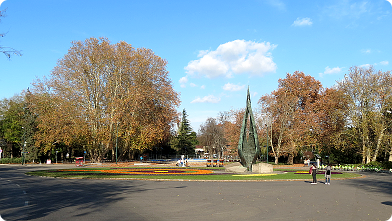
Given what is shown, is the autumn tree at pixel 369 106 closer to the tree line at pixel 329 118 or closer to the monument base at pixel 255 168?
→ the tree line at pixel 329 118

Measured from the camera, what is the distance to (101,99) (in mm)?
48781

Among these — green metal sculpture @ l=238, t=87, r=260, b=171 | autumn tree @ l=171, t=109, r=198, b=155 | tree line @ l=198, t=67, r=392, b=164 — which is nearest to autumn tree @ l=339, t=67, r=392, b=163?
tree line @ l=198, t=67, r=392, b=164

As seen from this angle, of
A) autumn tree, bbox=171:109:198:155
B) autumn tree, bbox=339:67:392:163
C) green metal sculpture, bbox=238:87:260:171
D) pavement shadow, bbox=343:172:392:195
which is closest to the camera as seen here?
pavement shadow, bbox=343:172:392:195

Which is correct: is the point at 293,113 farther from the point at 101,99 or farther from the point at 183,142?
the point at 183,142

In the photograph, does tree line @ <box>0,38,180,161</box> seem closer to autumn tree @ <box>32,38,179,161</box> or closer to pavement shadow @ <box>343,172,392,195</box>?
autumn tree @ <box>32,38,179,161</box>

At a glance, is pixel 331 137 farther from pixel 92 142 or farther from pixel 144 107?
pixel 92 142

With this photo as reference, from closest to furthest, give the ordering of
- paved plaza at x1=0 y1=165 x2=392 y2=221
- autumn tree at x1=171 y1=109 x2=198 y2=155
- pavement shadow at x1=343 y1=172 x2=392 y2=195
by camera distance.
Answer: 1. paved plaza at x1=0 y1=165 x2=392 y2=221
2. pavement shadow at x1=343 y1=172 x2=392 y2=195
3. autumn tree at x1=171 y1=109 x2=198 y2=155

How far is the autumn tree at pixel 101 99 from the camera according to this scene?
46094 millimetres

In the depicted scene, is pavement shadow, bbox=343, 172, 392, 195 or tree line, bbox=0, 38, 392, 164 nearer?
pavement shadow, bbox=343, 172, 392, 195

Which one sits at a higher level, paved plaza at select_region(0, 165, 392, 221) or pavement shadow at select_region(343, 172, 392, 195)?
paved plaza at select_region(0, 165, 392, 221)

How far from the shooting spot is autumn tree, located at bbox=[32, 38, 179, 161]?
46094mm

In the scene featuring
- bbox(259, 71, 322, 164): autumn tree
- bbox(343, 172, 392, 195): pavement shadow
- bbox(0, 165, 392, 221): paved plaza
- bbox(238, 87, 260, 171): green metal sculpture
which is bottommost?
bbox(343, 172, 392, 195): pavement shadow

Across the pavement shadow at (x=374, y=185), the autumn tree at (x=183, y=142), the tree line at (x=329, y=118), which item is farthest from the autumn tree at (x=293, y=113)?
the autumn tree at (x=183, y=142)

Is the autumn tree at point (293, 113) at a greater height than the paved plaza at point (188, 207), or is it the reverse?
the autumn tree at point (293, 113)
